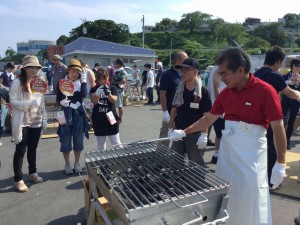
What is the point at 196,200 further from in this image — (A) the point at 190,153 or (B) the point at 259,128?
(A) the point at 190,153

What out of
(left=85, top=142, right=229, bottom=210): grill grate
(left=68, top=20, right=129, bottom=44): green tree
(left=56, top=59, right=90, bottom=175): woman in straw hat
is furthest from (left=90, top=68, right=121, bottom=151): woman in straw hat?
(left=68, top=20, right=129, bottom=44): green tree

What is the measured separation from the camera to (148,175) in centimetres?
216

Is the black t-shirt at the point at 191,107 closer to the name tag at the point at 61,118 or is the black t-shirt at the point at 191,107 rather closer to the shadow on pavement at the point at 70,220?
the shadow on pavement at the point at 70,220

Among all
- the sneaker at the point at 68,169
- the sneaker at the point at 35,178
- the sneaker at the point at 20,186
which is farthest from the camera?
the sneaker at the point at 68,169

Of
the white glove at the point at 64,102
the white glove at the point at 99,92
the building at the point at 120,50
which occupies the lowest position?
the white glove at the point at 64,102

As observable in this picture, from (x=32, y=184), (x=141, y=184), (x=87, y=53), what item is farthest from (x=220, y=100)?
(x=87, y=53)

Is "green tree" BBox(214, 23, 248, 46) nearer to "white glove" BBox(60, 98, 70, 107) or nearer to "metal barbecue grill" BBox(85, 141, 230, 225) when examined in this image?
"white glove" BBox(60, 98, 70, 107)

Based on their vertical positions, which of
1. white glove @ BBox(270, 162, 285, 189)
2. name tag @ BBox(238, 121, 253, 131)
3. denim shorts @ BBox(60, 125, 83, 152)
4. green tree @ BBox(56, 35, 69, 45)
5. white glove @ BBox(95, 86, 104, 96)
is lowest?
denim shorts @ BBox(60, 125, 83, 152)

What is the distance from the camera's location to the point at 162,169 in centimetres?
222

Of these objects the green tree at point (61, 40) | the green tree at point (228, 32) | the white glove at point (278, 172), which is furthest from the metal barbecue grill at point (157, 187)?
the green tree at point (228, 32)

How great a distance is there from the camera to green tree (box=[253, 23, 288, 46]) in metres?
85.5

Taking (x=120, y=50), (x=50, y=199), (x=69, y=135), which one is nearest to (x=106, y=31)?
(x=120, y=50)

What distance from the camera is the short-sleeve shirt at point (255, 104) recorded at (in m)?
2.07

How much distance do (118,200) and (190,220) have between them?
461mm
